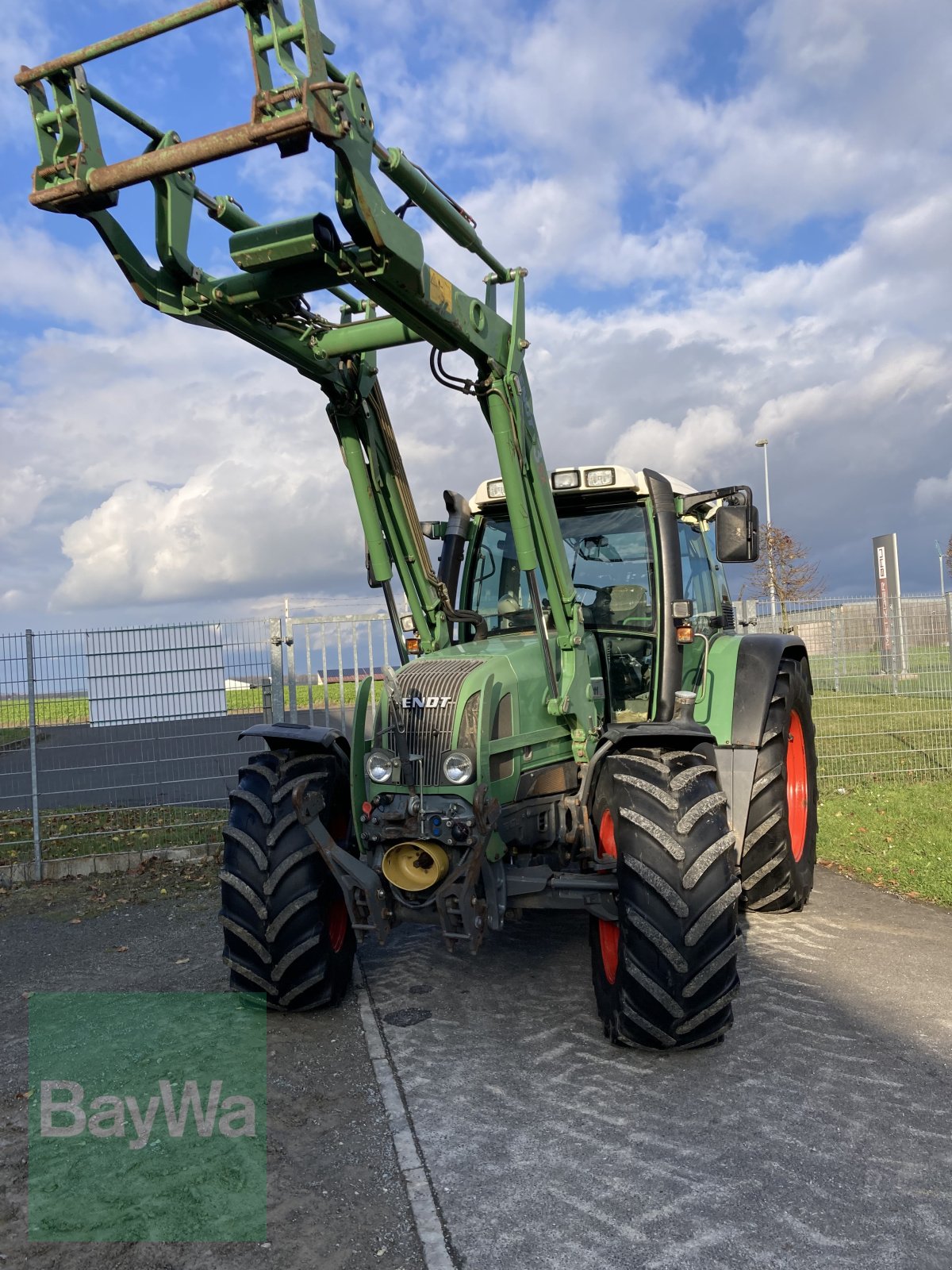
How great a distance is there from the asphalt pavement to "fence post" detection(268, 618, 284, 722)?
369 cm

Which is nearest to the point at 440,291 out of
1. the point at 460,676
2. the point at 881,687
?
the point at 460,676

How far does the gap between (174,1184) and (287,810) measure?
168 cm

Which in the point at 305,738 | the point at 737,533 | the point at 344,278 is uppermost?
the point at 344,278

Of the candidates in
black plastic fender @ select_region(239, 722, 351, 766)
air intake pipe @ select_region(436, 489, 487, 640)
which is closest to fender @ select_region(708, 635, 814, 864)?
air intake pipe @ select_region(436, 489, 487, 640)

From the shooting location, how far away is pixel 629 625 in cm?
555

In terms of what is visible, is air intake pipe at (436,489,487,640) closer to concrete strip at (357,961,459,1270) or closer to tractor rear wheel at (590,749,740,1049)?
tractor rear wheel at (590,749,740,1049)

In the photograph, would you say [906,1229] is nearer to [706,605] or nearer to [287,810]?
[287,810]

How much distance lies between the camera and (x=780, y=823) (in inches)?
228

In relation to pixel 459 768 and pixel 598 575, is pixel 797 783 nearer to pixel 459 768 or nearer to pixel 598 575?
pixel 598 575

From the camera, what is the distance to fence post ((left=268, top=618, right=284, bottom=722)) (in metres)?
9.17

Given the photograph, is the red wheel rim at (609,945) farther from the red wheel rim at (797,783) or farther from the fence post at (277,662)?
the fence post at (277,662)

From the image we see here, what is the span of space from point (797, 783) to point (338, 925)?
11.8ft

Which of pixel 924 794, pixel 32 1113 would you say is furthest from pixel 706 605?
pixel 924 794

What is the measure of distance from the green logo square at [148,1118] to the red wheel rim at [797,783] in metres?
3.77
